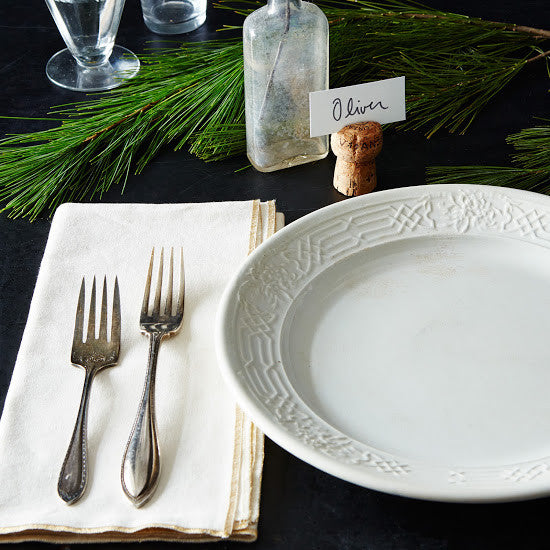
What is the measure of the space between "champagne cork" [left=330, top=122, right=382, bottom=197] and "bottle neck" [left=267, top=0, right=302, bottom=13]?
0.46 feet

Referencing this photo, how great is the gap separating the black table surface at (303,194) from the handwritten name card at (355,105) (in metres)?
0.09

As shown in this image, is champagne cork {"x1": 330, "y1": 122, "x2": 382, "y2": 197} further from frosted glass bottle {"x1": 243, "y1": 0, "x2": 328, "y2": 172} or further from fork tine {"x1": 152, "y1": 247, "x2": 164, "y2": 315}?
fork tine {"x1": 152, "y1": 247, "x2": 164, "y2": 315}

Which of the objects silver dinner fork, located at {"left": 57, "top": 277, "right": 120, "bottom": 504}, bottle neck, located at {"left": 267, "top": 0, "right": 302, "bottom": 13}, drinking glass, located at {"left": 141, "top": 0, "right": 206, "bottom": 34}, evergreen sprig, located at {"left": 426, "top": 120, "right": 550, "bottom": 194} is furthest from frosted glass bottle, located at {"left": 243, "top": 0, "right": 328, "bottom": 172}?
drinking glass, located at {"left": 141, "top": 0, "right": 206, "bottom": 34}

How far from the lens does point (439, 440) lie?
0.60 meters

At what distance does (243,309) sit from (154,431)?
13cm

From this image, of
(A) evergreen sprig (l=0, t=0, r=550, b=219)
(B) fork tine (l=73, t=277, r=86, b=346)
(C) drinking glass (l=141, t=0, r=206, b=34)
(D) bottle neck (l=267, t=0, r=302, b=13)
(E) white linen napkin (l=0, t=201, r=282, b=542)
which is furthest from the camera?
(C) drinking glass (l=141, t=0, r=206, b=34)

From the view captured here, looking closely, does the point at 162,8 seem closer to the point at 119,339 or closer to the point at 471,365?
the point at 119,339

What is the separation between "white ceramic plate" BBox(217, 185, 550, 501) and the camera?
0.56 meters

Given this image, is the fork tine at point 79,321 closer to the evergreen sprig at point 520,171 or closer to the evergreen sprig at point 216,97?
the evergreen sprig at point 216,97

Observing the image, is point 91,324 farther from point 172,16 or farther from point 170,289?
point 172,16

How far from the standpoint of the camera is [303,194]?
0.91 m

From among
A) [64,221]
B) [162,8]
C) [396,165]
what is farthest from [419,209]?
[162,8]

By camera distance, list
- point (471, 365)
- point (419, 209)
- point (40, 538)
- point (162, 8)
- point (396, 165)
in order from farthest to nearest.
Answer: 1. point (162, 8)
2. point (396, 165)
3. point (419, 209)
4. point (471, 365)
5. point (40, 538)

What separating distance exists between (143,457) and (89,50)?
2.24ft
